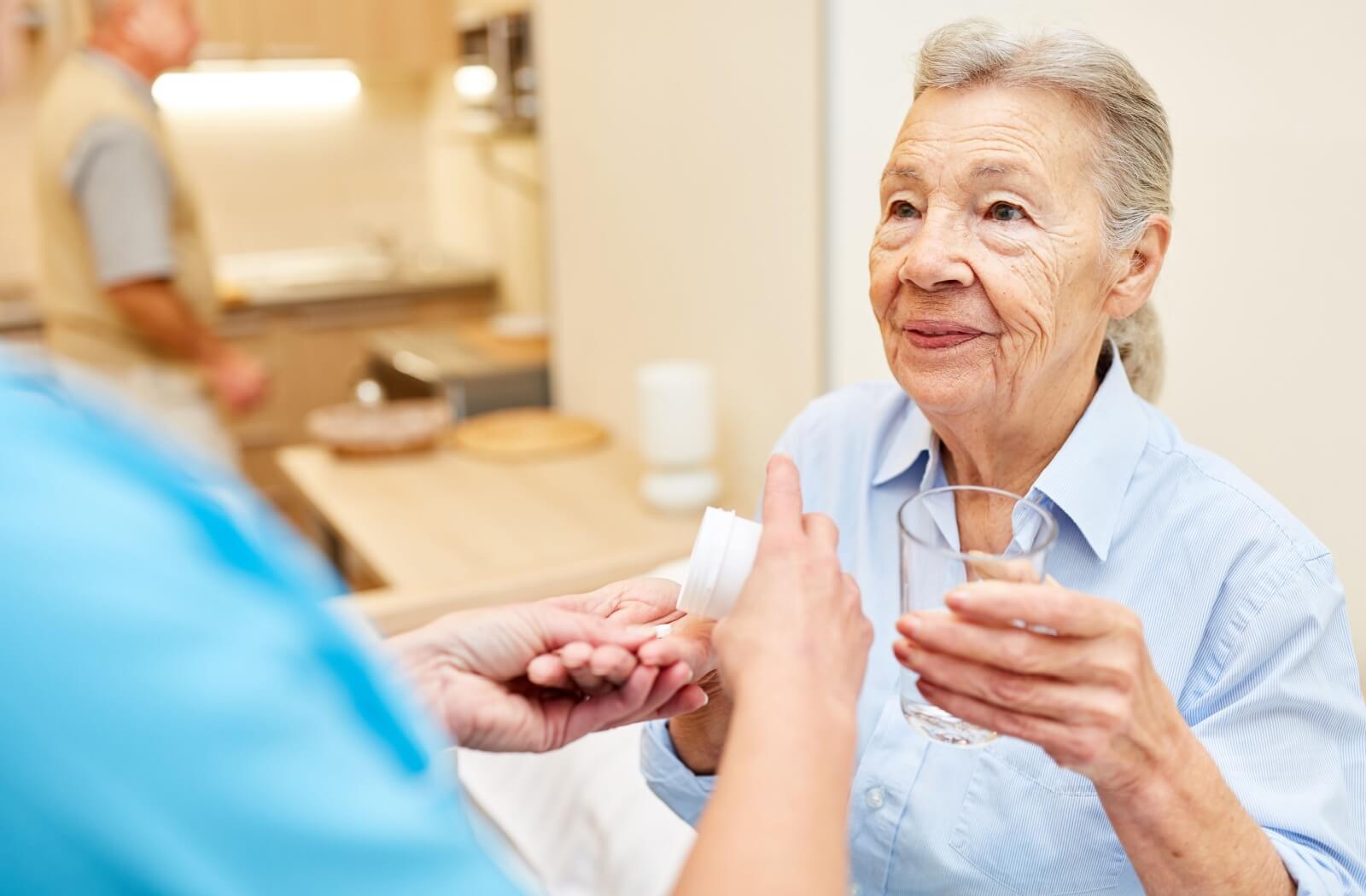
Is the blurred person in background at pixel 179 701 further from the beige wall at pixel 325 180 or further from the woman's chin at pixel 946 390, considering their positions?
the beige wall at pixel 325 180

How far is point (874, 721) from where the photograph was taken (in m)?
1.17

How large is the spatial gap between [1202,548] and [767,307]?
1.37 meters

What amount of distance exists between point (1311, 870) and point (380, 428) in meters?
2.33

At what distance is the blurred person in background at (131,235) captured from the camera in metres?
2.44

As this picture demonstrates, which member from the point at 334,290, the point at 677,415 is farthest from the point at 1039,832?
the point at 334,290

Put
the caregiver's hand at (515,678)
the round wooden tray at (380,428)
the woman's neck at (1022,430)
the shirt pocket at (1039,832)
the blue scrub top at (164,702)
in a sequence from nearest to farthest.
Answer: the blue scrub top at (164,702) → the caregiver's hand at (515,678) → the shirt pocket at (1039,832) → the woman's neck at (1022,430) → the round wooden tray at (380,428)

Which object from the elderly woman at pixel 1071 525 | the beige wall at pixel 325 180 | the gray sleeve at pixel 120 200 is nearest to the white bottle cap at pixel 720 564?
the elderly woman at pixel 1071 525

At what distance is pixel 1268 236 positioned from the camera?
4.53 feet

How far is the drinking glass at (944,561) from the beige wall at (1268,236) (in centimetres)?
55

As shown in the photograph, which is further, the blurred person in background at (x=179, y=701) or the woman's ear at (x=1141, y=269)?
the woman's ear at (x=1141, y=269)

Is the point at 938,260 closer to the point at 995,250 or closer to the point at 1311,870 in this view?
the point at 995,250

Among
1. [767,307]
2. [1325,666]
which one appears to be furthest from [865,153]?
[1325,666]

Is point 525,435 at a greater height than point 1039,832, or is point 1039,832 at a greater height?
point 1039,832

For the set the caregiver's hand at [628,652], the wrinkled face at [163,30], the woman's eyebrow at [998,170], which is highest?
the wrinkled face at [163,30]
